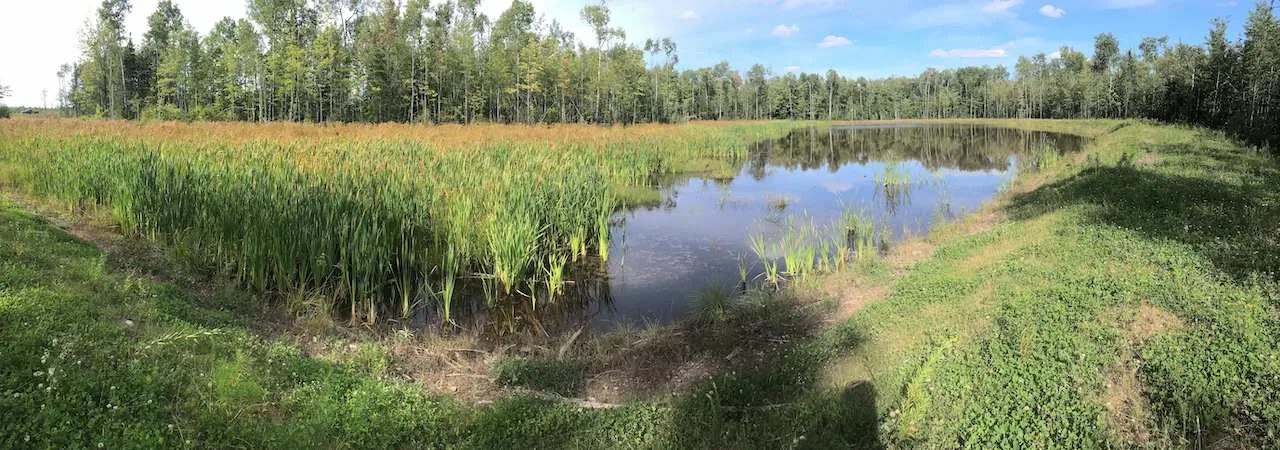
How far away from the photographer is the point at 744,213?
14.1 m

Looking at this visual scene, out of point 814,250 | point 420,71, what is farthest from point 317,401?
point 420,71

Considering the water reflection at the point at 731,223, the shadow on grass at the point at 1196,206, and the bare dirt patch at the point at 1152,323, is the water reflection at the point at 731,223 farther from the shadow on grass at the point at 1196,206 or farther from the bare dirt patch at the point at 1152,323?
the bare dirt patch at the point at 1152,323

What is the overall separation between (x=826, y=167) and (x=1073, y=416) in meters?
22.9

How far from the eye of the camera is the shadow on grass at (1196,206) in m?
5.75

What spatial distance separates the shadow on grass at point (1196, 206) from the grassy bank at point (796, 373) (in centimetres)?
8

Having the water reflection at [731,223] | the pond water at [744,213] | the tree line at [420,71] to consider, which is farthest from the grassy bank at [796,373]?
Answer: the tree line at [420,71]

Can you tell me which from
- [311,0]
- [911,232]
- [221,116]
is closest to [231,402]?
[911,232]

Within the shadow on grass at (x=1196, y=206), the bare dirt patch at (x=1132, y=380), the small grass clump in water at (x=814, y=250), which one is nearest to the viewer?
the bare dirt patch at (x=1132, y=380)

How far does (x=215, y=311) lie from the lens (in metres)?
5.80

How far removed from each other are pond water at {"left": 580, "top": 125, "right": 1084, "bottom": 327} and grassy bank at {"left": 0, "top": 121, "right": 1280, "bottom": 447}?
6.75ft

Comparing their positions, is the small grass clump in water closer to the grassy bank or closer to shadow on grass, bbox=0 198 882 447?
the grassy bank

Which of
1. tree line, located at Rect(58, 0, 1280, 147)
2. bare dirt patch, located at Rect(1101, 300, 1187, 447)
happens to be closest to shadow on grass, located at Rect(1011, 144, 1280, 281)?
bare dirt patch, located at Rect(1101, 300, 1187, 447)

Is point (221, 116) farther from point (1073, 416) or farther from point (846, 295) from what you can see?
point (1073, 416)

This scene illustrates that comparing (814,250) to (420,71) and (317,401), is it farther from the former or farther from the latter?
(420,71)
